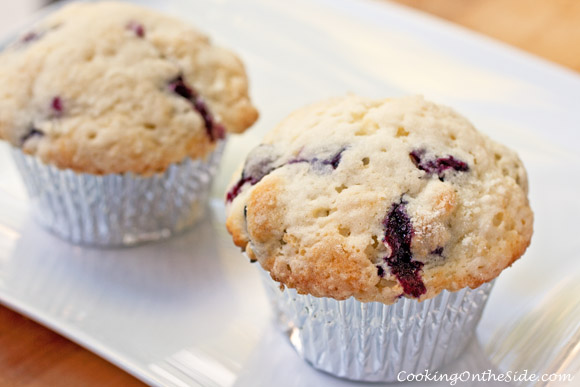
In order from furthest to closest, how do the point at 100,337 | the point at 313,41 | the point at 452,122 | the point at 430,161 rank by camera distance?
the point at 313,41, the point at 100,337, the point at 452,122, the point at 430,161

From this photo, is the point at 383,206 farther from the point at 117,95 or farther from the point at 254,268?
the point at 117,95

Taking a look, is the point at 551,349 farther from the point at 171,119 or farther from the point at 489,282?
the point at 171,119

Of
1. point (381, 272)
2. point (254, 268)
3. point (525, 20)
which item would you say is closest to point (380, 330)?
point (381, 272)

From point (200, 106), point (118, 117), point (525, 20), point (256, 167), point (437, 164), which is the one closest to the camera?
point (437, 164)

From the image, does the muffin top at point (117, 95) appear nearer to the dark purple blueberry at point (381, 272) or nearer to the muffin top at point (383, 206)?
the muffin top at point (383, 206)

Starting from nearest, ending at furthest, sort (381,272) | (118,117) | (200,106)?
(381,272) → (118,117) → (200,106)

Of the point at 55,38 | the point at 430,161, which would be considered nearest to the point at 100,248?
the point at 55,38

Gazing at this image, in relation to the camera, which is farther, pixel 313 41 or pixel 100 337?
pixel 313 41
